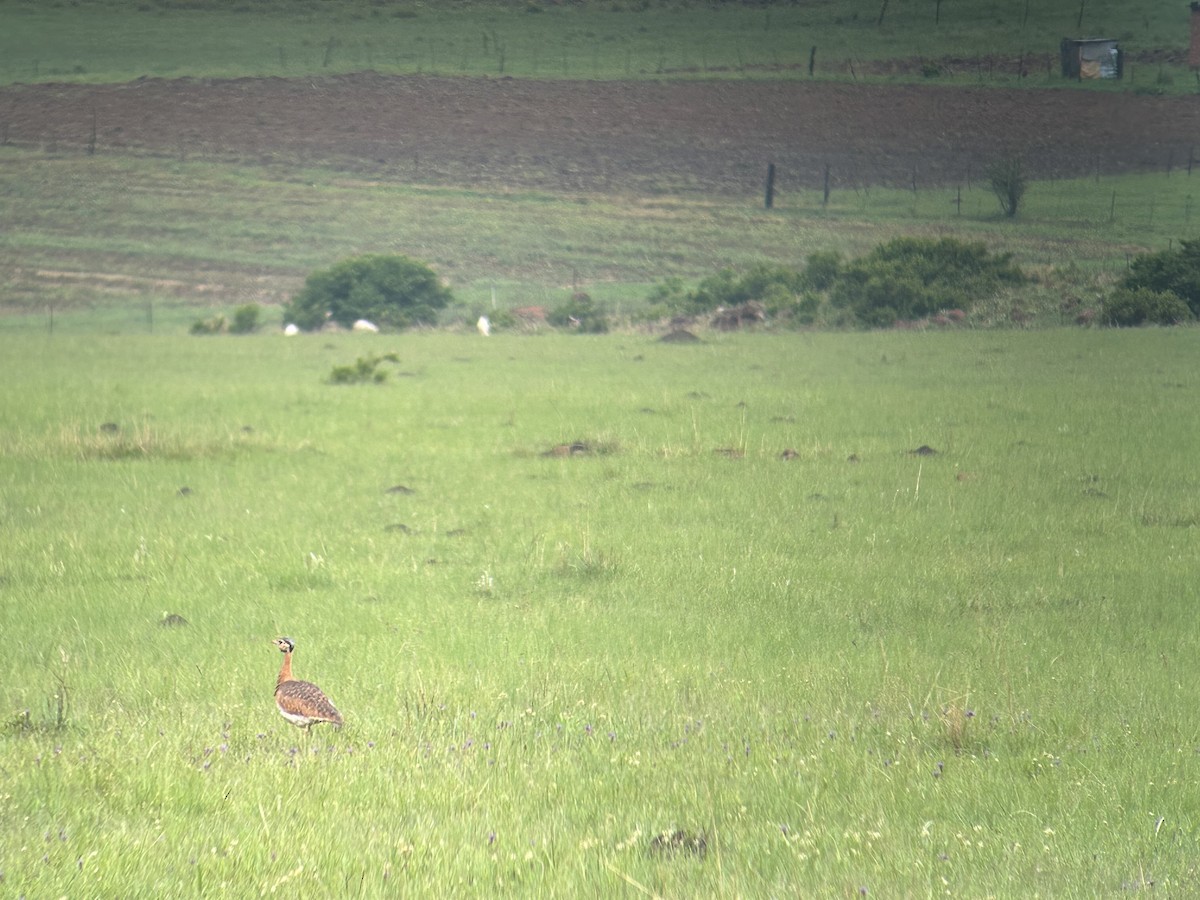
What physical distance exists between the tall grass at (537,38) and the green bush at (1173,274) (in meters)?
37.9

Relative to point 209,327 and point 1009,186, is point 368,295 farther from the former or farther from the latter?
point 1009,186

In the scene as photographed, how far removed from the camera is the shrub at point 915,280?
157ft

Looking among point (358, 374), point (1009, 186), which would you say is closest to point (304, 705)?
point (358, 374)

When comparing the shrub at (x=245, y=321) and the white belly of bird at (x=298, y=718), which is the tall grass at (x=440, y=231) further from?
the white belly of bird at (x=298, y=718)

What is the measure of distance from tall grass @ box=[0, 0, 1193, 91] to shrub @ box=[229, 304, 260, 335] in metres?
46.1

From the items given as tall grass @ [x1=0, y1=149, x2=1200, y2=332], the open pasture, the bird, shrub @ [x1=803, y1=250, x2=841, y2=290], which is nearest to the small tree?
tall grass @ [x1=0, y1=149, x2=1200, y2=332]

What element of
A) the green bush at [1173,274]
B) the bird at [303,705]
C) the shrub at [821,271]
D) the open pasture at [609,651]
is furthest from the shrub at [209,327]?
the bird at [303,705]

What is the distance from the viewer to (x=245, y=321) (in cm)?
5331

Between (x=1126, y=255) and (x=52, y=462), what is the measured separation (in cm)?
4522

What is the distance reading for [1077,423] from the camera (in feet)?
69.3

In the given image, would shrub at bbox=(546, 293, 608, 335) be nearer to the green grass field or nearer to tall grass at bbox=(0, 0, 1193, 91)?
the green grass field

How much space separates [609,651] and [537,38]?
9599 cm

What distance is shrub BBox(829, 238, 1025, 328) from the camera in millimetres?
48000

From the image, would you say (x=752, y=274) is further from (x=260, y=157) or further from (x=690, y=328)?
(x=260, y=157)
